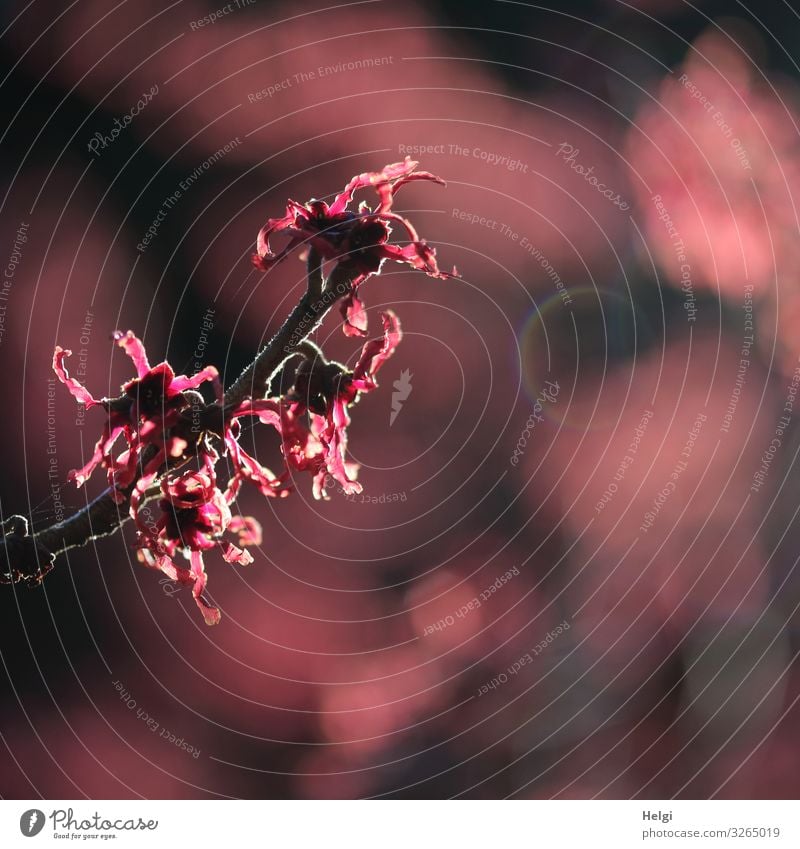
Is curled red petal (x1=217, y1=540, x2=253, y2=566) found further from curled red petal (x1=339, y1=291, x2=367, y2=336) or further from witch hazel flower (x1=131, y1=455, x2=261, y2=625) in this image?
curled red petal (x1=339, y1=291, x2=367, y2=336)

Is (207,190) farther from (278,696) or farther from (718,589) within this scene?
(718,589)

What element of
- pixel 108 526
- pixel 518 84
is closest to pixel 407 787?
pixel 108 526

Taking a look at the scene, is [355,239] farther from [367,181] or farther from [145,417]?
[145,417]
